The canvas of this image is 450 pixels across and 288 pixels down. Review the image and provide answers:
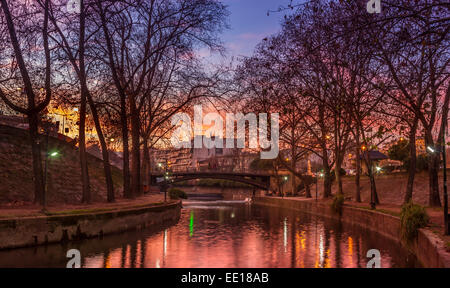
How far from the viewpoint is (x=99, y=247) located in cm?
2123

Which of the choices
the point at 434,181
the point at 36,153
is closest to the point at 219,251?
the point at 36,153

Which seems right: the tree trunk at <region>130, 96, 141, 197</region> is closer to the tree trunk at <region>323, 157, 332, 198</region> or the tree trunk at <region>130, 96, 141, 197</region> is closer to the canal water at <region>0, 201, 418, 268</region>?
the canal water at <region>0, 201, 418, 268</region>

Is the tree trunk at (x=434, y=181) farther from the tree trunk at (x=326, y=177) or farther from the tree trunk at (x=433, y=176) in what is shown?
the tree trunk at (x=326, y=177)

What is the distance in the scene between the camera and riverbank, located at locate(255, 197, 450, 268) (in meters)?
14.3

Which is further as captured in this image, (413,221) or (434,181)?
(434,181)

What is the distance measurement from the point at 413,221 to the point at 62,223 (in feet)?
50.6

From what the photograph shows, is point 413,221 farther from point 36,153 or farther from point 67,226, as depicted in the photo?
point 36,153

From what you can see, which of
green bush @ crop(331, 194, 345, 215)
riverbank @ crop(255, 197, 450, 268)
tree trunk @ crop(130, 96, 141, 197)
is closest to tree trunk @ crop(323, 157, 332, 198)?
riverbank @ crop(255, 197, 450, 268)

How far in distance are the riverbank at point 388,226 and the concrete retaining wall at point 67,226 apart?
14.4 m

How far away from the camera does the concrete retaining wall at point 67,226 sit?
64.4 ft

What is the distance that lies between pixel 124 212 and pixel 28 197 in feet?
31.8

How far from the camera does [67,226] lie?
2252 centimetres

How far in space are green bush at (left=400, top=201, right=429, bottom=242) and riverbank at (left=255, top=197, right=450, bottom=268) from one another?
0.35 metres

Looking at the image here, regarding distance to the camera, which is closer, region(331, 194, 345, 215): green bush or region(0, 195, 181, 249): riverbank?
region(0, 195, 181, 249): riverbank
